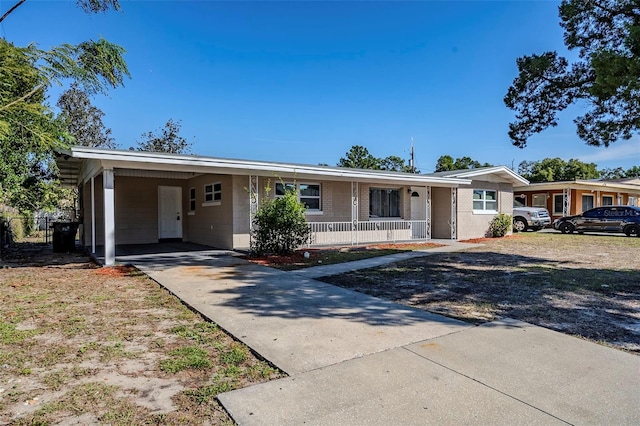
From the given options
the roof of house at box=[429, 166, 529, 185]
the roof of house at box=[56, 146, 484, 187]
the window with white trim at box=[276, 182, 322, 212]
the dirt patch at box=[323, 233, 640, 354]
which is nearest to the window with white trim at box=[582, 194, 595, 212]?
the roof of house at box=[429, 166, 529, 185]

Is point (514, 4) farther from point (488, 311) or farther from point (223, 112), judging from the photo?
point (223, 112)

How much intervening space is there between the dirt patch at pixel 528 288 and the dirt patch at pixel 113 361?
3.17 meters

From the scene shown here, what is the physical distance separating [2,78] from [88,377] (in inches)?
240

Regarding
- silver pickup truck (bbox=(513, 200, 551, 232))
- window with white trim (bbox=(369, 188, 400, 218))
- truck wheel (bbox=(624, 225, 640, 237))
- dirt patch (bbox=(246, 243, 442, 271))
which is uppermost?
window with white trim (bbox=(369, 188, 400, 218))

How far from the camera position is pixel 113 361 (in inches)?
145

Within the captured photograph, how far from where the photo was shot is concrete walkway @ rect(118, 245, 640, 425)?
106 inches

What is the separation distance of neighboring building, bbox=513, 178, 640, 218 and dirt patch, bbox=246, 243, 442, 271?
17.2 meters

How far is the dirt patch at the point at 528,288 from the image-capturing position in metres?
4.98

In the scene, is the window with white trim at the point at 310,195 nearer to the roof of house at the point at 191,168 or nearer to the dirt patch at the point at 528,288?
the roof of house at the point at 191,168

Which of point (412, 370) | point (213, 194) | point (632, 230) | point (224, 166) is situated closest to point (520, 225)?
point (632, 230)

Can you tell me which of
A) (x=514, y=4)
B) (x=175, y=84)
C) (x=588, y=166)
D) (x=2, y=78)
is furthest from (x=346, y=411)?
(x=588, y=166)

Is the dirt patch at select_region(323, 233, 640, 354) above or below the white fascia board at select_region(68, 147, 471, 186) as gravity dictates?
below

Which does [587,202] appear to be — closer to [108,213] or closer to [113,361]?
[108,213]

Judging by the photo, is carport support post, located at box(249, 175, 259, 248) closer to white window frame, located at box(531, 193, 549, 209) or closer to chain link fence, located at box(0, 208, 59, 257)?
chain link fence, located at box(0, 208, 59, 257)
